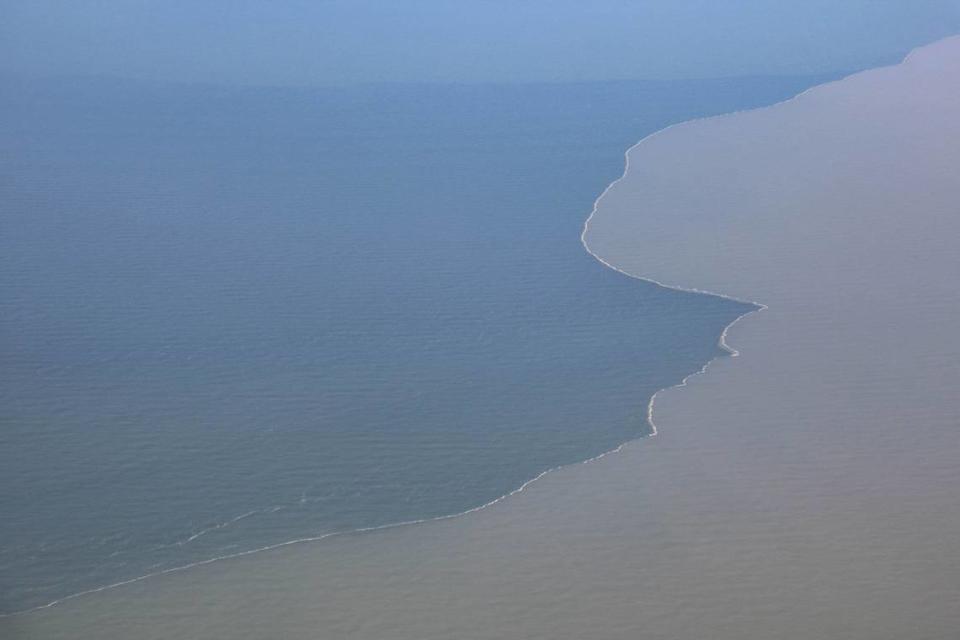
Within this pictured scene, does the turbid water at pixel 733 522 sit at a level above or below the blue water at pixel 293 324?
below

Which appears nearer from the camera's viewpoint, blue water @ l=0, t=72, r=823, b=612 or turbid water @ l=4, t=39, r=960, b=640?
turbid water @ l=4, t=39, r=960, b=640

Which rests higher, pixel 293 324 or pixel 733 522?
pixel 293 324

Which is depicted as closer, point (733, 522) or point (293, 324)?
point (733, 522)

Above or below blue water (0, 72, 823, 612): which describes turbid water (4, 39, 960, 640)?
below

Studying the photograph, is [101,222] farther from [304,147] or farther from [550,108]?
[550,108]

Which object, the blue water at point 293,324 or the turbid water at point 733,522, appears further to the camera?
the blue water at point 293,324
